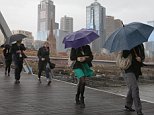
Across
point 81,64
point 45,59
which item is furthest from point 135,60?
point 45,59

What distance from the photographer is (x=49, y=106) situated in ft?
27.6

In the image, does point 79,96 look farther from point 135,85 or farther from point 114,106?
point 135,85

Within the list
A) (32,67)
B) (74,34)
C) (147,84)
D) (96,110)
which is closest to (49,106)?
(96,110)

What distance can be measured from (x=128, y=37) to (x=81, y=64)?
5.45 feet

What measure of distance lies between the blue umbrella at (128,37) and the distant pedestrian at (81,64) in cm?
105

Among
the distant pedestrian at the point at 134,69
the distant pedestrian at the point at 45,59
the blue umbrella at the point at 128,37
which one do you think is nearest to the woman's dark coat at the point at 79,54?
the blue umbrella at the point at 128,37

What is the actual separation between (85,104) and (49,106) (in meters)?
0.94

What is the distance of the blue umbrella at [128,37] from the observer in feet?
23.6

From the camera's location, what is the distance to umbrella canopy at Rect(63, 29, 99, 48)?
8508 millimetres

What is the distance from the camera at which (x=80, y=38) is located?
28.0 feet

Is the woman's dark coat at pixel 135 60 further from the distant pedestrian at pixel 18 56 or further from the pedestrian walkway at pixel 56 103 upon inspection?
the distant pedestrian at pixel 18 56

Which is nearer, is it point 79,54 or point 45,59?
point 79,54

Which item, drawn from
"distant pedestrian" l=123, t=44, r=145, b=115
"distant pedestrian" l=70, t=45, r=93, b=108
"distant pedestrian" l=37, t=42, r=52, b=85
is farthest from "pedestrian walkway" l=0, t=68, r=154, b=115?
"distant pedestrian" l=37, t=42, r=52, b=85

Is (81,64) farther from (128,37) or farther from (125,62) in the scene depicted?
(128,37)
